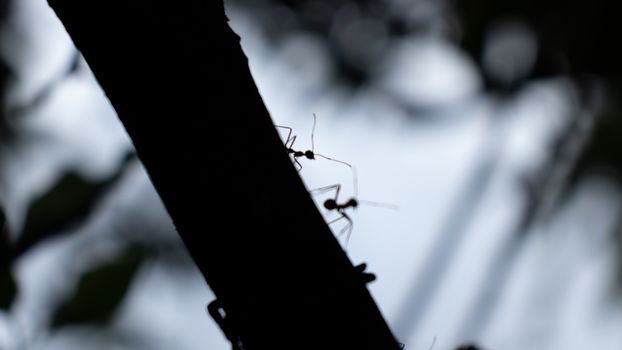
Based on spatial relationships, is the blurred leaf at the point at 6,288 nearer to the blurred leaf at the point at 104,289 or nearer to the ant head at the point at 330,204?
the blurred leaf at the point at 104,289

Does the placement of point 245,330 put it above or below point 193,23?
below

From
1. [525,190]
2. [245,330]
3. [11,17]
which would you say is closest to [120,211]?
[11,17]

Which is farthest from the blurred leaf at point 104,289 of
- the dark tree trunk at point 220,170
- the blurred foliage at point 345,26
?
the blurred foliage at point 345,26

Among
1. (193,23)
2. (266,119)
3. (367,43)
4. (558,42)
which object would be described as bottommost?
(266,119)

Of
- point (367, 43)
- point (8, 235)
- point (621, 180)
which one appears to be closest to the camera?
point (8, 235)

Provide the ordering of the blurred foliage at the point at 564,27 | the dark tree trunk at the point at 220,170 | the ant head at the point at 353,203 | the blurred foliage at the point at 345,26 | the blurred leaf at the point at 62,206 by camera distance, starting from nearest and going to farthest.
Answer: the dark tree trunk at the point at 220,170
the blurred leaf at the point at 62,206
the ant head at the point at 353,203
the blurred foliage at the point at 564,27
the blurred foliage at the point at 345,26

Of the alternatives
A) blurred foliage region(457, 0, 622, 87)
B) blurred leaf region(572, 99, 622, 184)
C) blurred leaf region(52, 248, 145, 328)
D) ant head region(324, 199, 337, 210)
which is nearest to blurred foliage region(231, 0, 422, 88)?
blurred foliage region(457, 0, 622, 87)

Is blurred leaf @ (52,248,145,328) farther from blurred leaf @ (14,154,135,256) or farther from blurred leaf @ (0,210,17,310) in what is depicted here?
blurred leaf @ (0,210,17,310)

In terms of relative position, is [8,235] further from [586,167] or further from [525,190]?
[586,167]
